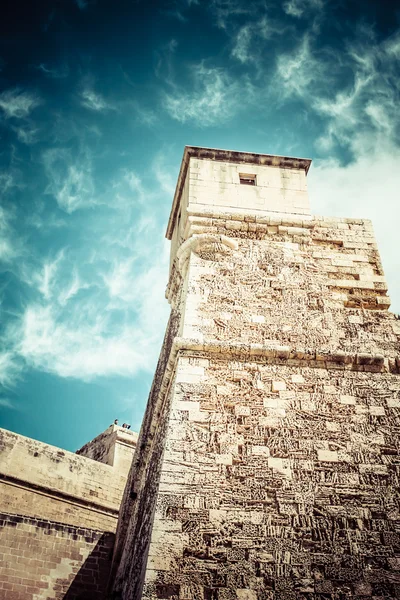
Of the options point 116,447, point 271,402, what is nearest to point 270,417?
point 271,402

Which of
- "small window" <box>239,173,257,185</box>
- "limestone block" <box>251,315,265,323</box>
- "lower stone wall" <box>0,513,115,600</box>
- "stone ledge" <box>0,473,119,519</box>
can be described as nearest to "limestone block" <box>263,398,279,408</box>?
"limestone block" <box>251,315,265,323</box>

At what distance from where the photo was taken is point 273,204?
708cm

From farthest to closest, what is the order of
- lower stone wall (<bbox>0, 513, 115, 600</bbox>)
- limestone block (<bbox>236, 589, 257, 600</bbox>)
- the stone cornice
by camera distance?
lower stone wall (<bbox>0, 513, 115, 600</bbox>)
the stone cornice
limestone block (<bbox>236, 589, 257, 600</bbox>)

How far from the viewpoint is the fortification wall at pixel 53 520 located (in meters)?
6.64

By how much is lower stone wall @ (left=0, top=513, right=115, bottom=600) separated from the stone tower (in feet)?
1.66

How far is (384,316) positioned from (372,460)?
6.92 ft

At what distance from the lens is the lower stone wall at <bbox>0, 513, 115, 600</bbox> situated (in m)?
6.56

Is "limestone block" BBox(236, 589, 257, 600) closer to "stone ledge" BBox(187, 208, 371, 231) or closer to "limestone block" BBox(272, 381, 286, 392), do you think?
"limestone block" BBox(272, 381, 286, 392)

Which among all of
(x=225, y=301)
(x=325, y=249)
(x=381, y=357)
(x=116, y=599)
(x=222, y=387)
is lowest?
(x=116, y=599)

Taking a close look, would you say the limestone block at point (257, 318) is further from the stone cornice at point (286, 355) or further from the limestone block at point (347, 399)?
the limestone block at point (347, 399)

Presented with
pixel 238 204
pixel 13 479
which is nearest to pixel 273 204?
pixel 238 204

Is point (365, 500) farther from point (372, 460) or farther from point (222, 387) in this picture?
point (222, 387)

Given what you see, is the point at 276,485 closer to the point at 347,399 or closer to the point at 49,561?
the point at 347,399

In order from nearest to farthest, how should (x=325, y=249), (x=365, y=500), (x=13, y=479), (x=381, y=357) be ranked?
(x=365, y=500) → (x=381, y=357) → (x=325, y=249) → (x=13, y=479)
